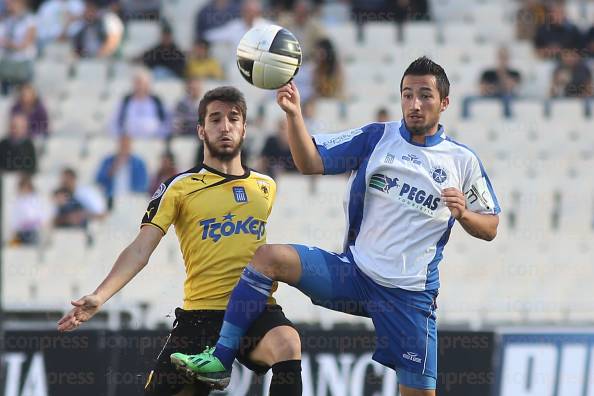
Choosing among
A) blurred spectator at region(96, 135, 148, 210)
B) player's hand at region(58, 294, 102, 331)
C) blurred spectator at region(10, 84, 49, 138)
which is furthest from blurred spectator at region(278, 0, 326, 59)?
player's hand at region(58, 294, 102, 331)

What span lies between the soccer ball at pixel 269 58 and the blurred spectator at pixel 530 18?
33.2 ft

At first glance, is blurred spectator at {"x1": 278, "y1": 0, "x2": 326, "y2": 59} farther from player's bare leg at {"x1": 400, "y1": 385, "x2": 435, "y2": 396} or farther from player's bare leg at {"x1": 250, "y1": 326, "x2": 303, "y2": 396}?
player's bare leg at {"x1": 250, "y1": 326, "x2": 303, "y2": 396}

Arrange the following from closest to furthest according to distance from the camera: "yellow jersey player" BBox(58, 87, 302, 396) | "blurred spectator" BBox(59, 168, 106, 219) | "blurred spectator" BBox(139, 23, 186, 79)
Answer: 1. "yellow jersey player" BBox(58, 87, 302, 396)
2. "blurred spectator" BBox(59, 168, 106, 219)
3. "blurred spectator" BBox(139, 23, 186, 79)

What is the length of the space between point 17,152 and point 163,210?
277 inches

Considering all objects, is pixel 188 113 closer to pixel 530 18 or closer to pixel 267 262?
pixel 530 18

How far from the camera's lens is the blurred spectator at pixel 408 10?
17.3 meters

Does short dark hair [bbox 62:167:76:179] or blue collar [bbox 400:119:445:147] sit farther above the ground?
blue collar [bbox 400:119:445:147]

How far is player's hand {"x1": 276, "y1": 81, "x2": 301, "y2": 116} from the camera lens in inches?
293

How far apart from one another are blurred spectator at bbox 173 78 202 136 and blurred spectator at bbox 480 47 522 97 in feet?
11.0

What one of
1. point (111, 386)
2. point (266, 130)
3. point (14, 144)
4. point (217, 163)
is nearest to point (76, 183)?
point (14, 144)

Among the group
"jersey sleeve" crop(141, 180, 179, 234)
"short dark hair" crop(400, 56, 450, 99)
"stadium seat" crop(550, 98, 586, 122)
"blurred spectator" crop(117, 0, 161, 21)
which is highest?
"blurred spectator" crop(117, 0, 161, 21)

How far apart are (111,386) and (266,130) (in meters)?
4.71

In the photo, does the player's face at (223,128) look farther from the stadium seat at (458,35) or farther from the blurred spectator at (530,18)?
the blurred spectator at (530,18)

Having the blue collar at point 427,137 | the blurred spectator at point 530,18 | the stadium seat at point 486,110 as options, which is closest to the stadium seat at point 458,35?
the blurred spectator at point 530,18
